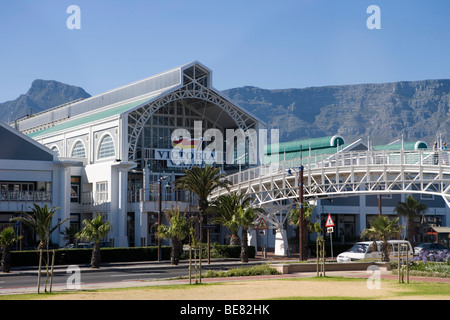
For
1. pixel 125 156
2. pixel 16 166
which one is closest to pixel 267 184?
pixel 125 156

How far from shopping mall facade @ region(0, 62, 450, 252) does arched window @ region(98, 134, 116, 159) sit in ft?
0.33

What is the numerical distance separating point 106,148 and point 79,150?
6.13 meters

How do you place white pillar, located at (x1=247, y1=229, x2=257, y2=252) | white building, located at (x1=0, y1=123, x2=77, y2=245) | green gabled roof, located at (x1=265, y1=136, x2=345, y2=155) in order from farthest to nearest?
green gabled roof, located at (x1=265, y1=136, x2=345, y2=155)
white pillar, located at (x1=247, y1=229, x2=257, y2=252)
white building, located at (x1=0, y1=123, x2=77, y2=245)

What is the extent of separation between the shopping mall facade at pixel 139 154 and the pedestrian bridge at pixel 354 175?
7.31m

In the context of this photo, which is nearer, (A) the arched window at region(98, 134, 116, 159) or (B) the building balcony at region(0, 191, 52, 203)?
(B) the building balcony at region(0, 191, 52, 203)

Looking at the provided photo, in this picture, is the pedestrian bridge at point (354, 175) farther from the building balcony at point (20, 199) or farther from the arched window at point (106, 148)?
the building balcony at point (20, 199)

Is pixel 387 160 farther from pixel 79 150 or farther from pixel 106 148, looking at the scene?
pixel 79 150

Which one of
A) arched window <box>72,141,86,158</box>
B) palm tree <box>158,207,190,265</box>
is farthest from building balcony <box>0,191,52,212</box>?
palm tree <box>158,207,190,265</box>

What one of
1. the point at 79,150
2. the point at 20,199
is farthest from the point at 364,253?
the point at 79,150

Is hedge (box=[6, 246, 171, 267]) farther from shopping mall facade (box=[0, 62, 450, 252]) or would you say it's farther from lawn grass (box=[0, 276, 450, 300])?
lawn grass (box=[0, 276, 450, 300])

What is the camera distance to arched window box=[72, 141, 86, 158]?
233ft

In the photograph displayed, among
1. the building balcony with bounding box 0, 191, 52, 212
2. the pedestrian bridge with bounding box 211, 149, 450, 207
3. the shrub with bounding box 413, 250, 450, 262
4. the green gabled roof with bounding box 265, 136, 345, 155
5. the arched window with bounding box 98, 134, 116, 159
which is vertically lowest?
the shrub with bounding box 413, 250, 450, 262

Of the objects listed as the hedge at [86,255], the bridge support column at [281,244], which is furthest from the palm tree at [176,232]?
the bridge support column at [281,244]

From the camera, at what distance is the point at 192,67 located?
6869cm
